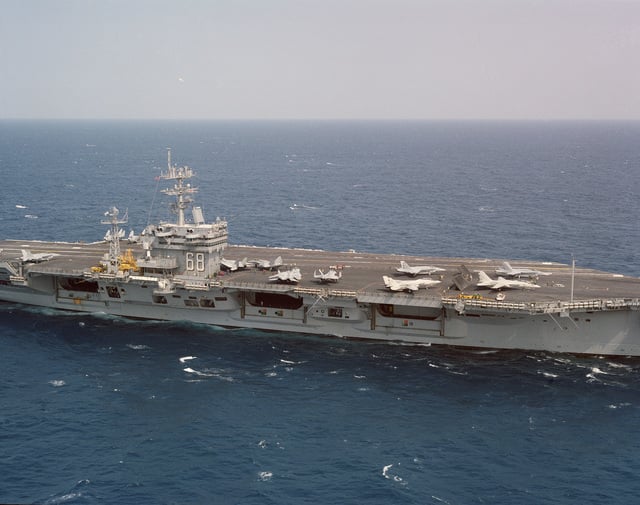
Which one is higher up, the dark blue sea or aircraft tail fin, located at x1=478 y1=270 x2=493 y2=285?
aircraft tail fin, located at x1=478 y1=270 x2=493 y2=285

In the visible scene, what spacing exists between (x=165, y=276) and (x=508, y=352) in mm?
20202

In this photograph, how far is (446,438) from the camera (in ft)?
99.1

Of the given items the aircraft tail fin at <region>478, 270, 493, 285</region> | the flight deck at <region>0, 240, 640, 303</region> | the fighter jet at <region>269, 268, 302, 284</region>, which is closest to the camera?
the flight deck at <region>0, 240, 640, 303</region>

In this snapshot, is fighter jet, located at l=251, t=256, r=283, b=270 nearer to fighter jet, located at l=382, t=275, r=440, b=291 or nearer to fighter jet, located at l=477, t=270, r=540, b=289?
fighter jet, located at l=382, t=275, r=440, b=291

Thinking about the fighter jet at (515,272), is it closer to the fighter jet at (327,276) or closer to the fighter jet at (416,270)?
the fighter jet at (416,270)

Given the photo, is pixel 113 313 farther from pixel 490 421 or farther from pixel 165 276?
pixel 490 421

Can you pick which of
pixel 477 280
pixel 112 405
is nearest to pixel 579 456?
pixel 477 280

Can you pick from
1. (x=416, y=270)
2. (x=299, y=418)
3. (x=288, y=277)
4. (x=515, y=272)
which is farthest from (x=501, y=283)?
(x=299, y=418)

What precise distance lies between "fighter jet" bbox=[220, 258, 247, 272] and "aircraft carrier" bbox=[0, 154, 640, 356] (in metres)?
0.07

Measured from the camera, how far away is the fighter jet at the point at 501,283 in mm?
40562

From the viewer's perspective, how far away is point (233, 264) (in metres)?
45.7

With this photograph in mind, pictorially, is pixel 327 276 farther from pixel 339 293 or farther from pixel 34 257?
pixel 34 257

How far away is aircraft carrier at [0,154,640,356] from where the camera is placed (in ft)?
126

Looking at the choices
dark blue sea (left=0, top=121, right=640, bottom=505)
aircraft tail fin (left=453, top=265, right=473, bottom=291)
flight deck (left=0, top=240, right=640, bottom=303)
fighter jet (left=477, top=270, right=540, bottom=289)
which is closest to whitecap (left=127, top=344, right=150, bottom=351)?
dark blue sea (left=0, top=121, right=640, bottom=505)
